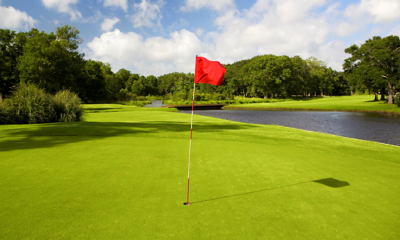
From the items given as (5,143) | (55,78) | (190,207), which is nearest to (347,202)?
→ (190,207)

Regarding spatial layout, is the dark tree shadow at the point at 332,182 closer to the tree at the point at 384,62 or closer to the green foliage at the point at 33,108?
the green foliage at the point at 33,108

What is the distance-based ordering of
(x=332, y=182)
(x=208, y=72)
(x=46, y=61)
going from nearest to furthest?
(x=208, y=72) → (x=332, y=182) → (x=46, y=61)

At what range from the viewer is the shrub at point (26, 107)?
1445cm

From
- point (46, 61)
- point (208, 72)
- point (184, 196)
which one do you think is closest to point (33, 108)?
point (208, 72)

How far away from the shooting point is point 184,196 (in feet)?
13.4

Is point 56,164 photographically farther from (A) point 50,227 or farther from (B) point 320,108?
(B) point 320,108

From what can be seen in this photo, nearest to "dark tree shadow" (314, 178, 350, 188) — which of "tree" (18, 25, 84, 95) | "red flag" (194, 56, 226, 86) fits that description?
"red flag" (194, 56, 226, 86)

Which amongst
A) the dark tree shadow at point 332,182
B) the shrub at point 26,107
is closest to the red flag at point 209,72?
the dark tree shadow at point 332,182

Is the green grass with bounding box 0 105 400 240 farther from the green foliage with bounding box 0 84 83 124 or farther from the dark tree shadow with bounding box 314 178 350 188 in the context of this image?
the green foliage with bounding box 0 84 83 124

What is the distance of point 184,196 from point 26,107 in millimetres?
15799

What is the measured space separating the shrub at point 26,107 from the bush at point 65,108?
1.83ft

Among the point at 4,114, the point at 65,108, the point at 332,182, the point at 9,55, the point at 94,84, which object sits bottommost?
the point at 332,182

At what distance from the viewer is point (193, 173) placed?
536cm

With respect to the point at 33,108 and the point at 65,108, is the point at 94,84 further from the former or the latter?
the point at 33,108
